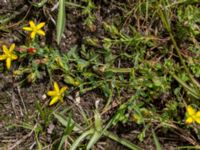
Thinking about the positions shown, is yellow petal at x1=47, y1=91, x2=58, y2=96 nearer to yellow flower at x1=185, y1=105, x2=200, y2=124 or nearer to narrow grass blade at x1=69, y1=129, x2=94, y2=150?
narrow grass blade at x1=69, y1=129, x2=94, y2=150

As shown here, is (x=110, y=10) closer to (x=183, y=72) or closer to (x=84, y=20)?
(x=84, y=20)

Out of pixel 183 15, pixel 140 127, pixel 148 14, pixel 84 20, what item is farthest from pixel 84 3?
pixel 140 127

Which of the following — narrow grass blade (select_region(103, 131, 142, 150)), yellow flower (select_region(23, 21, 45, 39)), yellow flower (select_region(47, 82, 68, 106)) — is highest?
yellow flower (select_region(23, 21, 45, 39))

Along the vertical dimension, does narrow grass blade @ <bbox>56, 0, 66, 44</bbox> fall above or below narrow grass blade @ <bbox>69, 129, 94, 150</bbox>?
above

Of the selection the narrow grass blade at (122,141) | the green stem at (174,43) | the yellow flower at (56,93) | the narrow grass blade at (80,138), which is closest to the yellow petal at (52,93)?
the yellow flower at (56,93)

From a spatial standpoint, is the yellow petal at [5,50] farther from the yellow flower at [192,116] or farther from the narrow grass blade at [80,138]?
the yellow flower at [192,116]

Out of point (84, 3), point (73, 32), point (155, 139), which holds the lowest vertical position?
point (155, 139)

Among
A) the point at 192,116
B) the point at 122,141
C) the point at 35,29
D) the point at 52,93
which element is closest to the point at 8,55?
the point at 35,29

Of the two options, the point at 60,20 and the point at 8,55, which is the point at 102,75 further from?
the point at 8,55

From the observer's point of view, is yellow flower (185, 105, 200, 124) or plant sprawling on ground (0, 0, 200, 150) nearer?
yellow flower (185, 105, 200, 124)

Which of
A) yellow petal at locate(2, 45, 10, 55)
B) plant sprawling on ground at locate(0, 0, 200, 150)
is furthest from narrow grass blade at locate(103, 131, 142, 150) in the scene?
yellow petal at locate(2, 45, 10, 55)

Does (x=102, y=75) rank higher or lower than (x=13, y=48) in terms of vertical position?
lower
